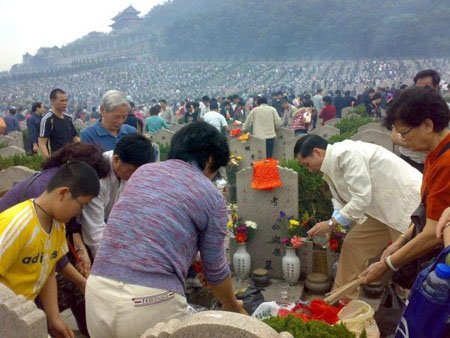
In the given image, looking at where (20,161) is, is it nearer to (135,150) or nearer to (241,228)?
(241,228)

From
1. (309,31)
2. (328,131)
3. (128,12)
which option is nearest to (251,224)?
(328,131)

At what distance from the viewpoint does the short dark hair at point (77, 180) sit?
2309 mm

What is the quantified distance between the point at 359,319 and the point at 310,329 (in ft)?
3.76

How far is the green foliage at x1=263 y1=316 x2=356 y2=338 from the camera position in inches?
73.3

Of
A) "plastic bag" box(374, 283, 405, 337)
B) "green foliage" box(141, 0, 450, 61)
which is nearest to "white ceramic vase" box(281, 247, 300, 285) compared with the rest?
"plastic bag" box(374, 283, 405, 337)

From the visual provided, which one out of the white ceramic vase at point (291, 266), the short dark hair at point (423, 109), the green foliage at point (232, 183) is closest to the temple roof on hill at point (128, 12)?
the green foliage at point (232, 183)

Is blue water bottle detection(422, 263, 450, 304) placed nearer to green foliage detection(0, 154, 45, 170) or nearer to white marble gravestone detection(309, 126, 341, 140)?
green foliage detection(0, 154, 45, 170)

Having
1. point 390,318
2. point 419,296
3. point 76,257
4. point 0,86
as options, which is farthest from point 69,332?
point 0,86

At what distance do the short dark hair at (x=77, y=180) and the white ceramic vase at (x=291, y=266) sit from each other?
2757 millimetres

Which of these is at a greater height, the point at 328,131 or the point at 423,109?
the point at 423,109

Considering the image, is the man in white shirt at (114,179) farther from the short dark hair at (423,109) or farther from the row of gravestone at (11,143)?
the row of gravestone at (11,143)

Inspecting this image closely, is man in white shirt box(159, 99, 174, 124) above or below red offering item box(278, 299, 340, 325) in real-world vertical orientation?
below

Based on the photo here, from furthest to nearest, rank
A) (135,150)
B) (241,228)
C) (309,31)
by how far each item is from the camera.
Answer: (309,31) < (241,228) < (135,150)

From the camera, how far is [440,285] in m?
1.50
